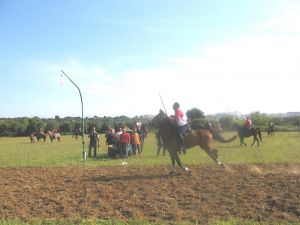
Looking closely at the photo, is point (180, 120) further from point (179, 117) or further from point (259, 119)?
point (259, 119)

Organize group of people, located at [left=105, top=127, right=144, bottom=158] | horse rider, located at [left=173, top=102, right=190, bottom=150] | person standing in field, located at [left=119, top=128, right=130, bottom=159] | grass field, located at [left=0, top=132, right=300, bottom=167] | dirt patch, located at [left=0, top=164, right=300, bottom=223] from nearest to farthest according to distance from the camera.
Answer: dirt patch, located at [left=0, top=164, right=300, bottom=223], horse rider, located at [left=173, top=102, right=190, bottom=150], grass field, located at [left=0, top=132, right=300, bottom=167], person standing in field, located at [left=119, top=128, right=130, bottom=159], group of people, located at [left=105, top=127, right=144, bottom=158]

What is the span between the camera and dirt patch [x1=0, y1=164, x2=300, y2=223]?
9648 mm

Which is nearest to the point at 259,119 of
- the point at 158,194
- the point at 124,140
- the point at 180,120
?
the point at 124,140

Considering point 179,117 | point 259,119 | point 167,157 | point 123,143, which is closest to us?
point 179,117

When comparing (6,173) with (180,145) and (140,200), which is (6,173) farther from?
(140,200)

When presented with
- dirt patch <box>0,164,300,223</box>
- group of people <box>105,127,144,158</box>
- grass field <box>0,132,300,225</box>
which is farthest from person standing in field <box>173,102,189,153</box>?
group of people <box>105,127,144,158</box>

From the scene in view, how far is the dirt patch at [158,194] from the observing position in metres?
9.65

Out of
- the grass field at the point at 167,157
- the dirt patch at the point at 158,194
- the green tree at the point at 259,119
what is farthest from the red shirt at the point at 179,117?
the green tree at the point at 259,119

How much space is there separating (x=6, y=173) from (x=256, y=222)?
460 inches

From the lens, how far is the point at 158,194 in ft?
38.7

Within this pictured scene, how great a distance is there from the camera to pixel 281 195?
1095 centimetres

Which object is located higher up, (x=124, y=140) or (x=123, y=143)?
(x=124, y=140)

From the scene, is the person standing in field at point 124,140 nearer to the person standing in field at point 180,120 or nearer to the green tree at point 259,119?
the person standing in field at point 180,120

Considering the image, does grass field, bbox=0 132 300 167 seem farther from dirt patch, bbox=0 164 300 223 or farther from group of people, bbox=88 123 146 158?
dirt patch, bbox=0 164 300 223
